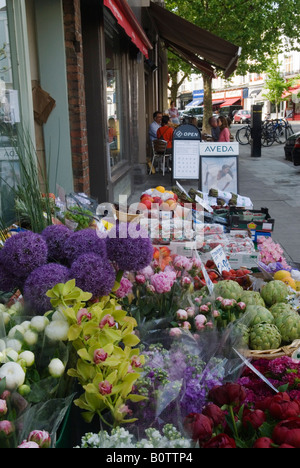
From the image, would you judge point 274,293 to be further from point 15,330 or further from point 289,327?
point 15,330

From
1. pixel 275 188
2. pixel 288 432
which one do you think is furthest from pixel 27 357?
pixel 275 188

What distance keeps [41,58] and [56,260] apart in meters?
3.81

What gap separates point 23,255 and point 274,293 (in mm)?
1789

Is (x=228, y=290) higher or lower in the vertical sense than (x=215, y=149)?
lower

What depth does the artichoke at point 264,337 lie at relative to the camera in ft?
Result: 8.16

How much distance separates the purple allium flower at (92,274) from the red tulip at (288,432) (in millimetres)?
720

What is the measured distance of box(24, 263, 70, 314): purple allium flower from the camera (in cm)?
167

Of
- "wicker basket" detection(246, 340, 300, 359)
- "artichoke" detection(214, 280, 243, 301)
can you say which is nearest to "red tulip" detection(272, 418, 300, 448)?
"wicker basket" detection(246, 340, 300, 359)

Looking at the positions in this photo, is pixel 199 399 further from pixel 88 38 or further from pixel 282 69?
pixel 282 69

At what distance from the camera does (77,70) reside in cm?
546

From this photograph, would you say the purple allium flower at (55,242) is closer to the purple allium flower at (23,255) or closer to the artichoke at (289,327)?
the purple allium flower at (23,255)

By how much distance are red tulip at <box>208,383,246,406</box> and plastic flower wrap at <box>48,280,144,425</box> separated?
0.26 meters

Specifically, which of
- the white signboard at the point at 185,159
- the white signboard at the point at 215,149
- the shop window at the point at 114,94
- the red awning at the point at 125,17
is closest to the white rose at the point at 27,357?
the red awning at the point at 125,17

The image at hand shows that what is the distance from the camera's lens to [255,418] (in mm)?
1528
